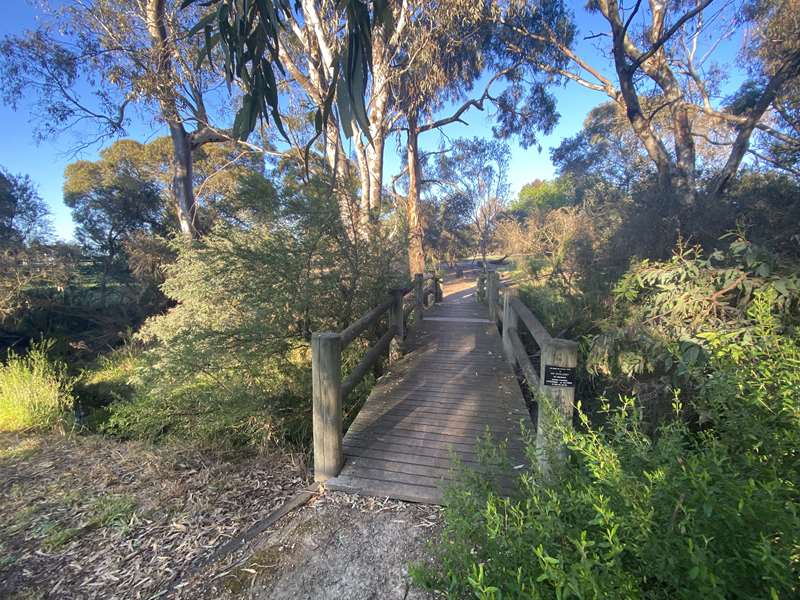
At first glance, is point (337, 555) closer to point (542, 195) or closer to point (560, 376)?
point (560, 376)

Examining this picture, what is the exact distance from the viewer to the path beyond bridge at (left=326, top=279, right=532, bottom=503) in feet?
9.23

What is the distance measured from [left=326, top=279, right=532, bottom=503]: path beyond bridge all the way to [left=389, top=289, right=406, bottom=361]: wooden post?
0.21 metres

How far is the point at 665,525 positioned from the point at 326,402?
2.19 meters

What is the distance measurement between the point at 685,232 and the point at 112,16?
13.5m

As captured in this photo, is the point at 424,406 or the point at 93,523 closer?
the point at 93,523

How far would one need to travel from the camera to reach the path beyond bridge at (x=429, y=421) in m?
2.81

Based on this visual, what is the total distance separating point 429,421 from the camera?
Answer: 12.0 feet

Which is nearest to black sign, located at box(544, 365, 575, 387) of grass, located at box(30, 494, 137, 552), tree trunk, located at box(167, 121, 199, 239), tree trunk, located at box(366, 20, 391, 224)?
grass, located at box(30, 494, 137, 552)

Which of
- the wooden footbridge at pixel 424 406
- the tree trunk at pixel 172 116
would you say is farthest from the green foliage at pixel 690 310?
the tree trunk at pixel 172 116

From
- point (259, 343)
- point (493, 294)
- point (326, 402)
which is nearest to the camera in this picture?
point (326, 402)

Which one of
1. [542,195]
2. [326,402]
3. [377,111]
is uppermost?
[542,195]

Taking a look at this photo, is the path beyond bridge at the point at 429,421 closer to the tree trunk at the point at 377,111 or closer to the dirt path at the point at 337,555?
the dirt path at the point at 337,555

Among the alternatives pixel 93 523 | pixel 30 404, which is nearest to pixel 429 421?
pixel 93 523

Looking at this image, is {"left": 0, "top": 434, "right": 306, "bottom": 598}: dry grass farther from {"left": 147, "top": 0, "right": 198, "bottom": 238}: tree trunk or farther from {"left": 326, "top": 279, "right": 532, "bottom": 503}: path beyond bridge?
{"left": 147, "top": 0, "right": 198, "bottom": 238}: tree trunk
